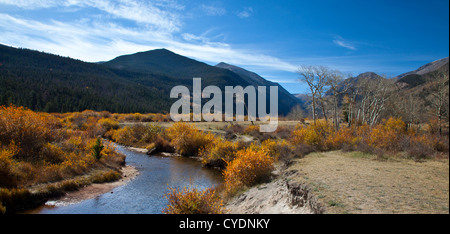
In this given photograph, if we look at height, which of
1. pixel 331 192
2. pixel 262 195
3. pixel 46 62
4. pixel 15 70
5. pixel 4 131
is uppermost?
pixel 46 62

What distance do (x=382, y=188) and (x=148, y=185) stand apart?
52.5 ft

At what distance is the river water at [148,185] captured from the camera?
14.2 metres

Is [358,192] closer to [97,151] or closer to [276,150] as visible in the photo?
[276,150]

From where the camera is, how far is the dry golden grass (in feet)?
26.2

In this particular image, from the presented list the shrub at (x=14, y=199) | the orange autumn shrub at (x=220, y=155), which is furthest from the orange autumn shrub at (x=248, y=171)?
the shrub at (x=14, y=199)

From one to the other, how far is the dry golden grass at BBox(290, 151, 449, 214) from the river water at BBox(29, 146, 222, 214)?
9.49 meters

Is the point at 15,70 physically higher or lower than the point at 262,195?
higher

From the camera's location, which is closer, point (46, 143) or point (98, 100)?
point (46, 143)

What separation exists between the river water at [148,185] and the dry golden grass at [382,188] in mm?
9487

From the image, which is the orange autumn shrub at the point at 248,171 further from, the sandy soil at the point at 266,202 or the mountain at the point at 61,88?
the mountain at the point at 61,88

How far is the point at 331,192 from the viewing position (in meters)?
10.1

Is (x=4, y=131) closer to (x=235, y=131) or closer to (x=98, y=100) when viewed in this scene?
(x=235, y=131)
